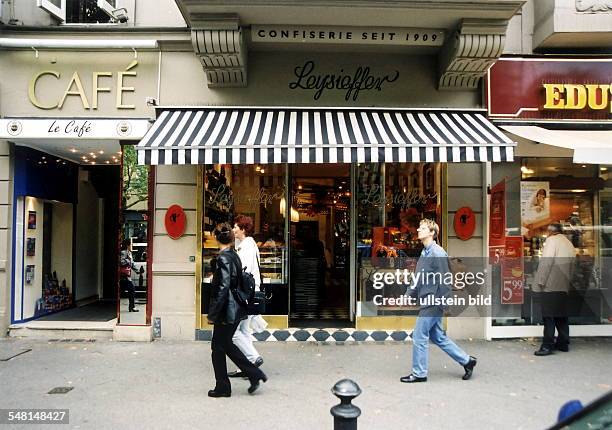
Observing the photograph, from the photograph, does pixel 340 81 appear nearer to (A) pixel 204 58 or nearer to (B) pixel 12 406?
(A) pixel 204 58

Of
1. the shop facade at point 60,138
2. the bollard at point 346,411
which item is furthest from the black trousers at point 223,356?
the shop facade at point 60,138

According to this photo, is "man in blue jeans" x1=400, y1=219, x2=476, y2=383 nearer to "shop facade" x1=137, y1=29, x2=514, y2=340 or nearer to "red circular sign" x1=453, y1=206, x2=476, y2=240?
"shop facade" x1=137, y1=29, x2=514, y2=340

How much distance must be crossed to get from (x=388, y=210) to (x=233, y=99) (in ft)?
10.7

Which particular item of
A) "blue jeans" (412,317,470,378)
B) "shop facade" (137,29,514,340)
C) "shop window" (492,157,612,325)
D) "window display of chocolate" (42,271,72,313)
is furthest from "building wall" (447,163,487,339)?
"window display of chocolate" (42,271,72,313)

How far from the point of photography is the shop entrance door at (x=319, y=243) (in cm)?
920

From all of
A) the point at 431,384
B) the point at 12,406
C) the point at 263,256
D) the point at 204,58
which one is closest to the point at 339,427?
the point at 431,384

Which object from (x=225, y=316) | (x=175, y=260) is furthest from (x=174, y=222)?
(x=225, y=316)

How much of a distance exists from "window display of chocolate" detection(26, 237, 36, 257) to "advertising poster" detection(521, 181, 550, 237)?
8.72 m

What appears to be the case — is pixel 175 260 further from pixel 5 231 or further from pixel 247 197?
pixel 5 231

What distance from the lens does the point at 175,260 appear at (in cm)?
822

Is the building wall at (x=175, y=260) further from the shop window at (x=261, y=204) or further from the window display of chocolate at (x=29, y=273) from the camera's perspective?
the window display of chocolate at (x=29, y=273)

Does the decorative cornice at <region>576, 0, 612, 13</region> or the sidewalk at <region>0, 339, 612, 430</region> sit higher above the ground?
the decorative cornice at <region>576, 0, 612, 13</region>

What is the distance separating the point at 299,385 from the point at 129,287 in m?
3.80

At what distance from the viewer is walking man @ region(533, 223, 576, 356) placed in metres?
7.39
